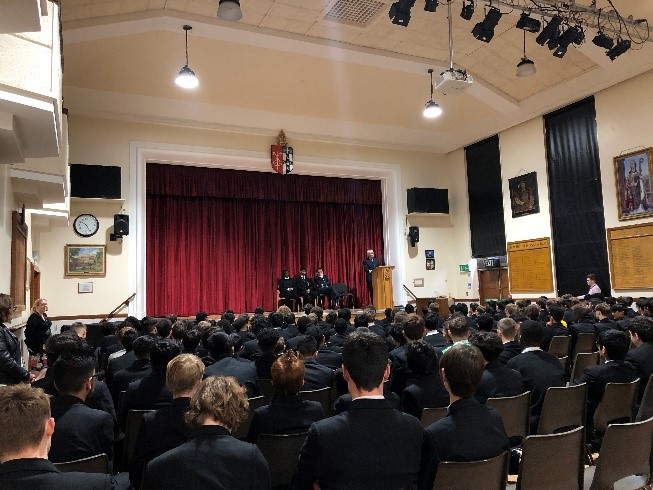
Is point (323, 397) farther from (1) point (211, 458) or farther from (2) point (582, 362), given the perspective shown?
(2) point (582, 362)

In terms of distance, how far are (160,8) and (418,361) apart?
30.2 ft

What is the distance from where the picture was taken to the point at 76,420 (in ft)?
8.75

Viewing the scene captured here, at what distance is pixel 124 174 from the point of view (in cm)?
1221

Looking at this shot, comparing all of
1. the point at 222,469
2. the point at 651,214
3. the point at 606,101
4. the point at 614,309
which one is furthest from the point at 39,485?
the point at 606,101

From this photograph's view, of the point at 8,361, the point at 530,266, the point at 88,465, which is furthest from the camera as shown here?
the point at 530,266

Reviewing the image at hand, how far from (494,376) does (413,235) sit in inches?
465

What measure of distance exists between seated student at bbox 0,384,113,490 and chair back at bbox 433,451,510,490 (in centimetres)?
118

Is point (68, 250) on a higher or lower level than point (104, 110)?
lower

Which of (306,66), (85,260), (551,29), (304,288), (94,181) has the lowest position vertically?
(304,288)

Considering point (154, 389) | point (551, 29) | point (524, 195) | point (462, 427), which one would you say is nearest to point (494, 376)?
point (462, 427)

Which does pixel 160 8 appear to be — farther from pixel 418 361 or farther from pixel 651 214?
pixel 651 214

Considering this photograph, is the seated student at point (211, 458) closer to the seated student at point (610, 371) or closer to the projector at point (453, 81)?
the seated student at point (610, 371)

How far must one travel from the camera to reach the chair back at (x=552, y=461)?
240 cm

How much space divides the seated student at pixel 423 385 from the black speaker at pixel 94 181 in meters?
9.86
